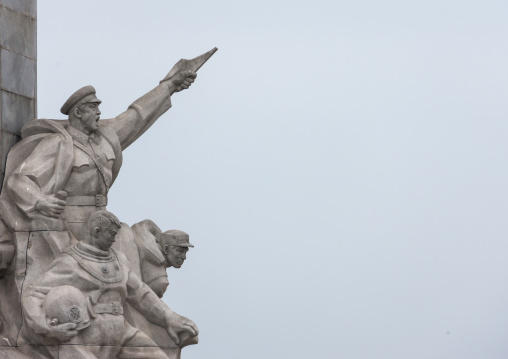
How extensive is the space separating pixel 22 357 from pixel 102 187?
239cm

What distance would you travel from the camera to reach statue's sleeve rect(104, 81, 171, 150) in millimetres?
24594

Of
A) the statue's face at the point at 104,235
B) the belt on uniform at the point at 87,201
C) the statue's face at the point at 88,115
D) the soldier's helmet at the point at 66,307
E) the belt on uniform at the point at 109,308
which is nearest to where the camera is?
the soldier's helmet at the point at 66,307

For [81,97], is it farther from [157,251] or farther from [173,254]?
[173,254]

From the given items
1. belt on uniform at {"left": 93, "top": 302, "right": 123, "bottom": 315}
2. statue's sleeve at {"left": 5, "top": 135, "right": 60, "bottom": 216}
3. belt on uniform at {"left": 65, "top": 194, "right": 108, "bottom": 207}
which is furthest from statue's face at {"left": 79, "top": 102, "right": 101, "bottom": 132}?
belt on uniform at {"left": 93, "top": 302, "right": 123, "bottom": 315}

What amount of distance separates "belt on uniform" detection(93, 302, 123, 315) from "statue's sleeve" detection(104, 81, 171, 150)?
2.41m

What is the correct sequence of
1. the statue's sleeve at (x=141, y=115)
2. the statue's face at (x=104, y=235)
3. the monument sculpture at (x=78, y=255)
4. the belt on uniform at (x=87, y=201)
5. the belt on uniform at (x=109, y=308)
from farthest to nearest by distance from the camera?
the statue's sleeve at (x=141, y=115)
the belt on uniform at (x=87, y=201)
the statue's face at (x=104, y=235)
the belt on uniform at (x=109, y=308)
the monument sculpture at (x=78, y=255)

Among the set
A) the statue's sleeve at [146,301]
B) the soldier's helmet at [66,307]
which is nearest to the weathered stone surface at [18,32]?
the statue's sleeve at [146,301]

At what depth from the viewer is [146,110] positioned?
81.5ft

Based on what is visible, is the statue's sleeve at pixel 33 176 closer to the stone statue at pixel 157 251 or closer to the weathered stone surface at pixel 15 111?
the weathered stone surface at pixel 15 111

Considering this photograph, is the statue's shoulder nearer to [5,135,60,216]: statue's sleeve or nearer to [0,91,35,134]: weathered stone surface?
[5,135,60,216]: statue's sleeve

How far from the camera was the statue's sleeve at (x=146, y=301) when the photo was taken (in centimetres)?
2356

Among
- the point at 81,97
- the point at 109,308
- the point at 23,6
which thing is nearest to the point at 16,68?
the point at 23,6

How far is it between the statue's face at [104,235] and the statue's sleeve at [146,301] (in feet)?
2.22

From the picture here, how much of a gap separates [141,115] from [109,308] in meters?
2.89
